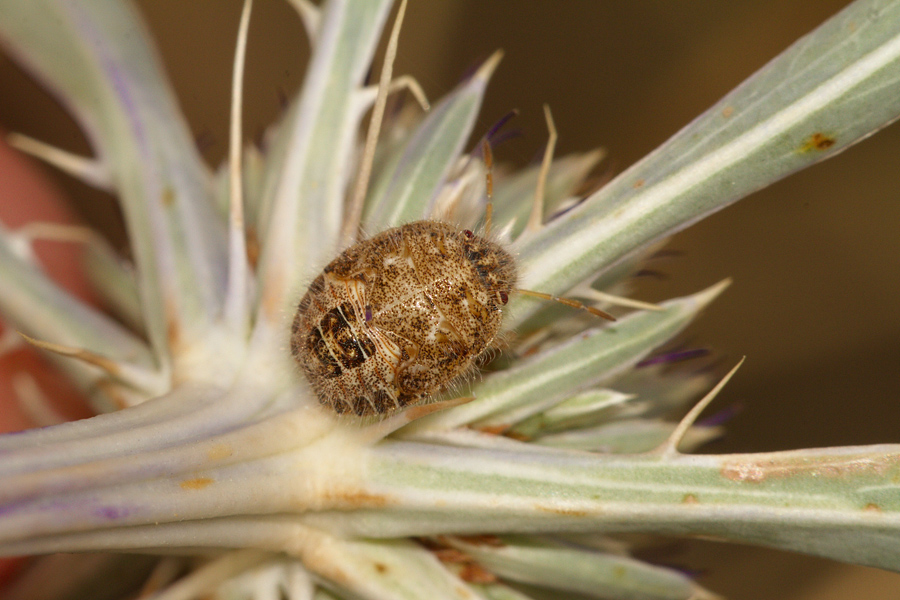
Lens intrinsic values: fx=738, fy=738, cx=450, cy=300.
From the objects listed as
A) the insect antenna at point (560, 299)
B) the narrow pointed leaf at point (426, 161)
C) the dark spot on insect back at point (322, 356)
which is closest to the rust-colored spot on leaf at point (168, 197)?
the narrow pointed leaf at point (426, 161)

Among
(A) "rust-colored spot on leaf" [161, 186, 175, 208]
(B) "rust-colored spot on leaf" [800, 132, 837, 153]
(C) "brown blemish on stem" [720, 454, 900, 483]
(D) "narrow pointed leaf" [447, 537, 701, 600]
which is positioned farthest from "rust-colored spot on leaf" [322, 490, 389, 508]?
(B) "rust-colored spot on leaf" [800, 132, 837, 153]

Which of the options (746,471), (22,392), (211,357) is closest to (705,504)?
(746,471)

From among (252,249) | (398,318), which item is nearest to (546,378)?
(398,318)

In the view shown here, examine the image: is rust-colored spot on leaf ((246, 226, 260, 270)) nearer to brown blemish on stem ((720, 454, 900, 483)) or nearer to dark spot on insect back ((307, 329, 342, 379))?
dark spot on insect back ((307, 329, 342, 379))

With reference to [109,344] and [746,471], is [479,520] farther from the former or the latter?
[109,344]

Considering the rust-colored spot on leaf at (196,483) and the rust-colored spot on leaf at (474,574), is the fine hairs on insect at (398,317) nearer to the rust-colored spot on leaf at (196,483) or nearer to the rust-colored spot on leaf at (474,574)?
the rust-colored spot on leaf at (196,483)

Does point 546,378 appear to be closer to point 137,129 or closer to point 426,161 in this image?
point 426,161

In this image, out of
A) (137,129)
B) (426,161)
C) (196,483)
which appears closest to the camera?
(196,483)
